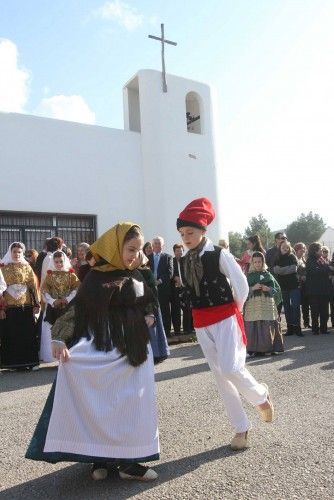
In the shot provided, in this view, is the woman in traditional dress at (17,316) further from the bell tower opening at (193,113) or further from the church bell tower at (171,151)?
the bell tower opening at (193,113)

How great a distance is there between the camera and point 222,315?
3982 millimetres

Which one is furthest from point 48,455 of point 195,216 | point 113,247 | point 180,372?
point 180,372

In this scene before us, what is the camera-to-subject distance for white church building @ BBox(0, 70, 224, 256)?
42.4 ft

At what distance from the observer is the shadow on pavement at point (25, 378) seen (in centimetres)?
654

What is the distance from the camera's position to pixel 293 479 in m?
3.18

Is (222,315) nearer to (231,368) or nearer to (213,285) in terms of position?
(213,285)

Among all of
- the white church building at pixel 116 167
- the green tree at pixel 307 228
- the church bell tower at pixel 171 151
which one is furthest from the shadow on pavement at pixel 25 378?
the green tree at pixel 307 228

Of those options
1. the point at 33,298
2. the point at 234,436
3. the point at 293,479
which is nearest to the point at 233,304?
the point at 234,436

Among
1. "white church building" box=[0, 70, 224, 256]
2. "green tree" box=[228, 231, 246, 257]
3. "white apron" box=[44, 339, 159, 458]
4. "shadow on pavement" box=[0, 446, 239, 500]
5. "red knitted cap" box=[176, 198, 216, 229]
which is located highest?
"green tree" box=[228, 231, 246, 257]

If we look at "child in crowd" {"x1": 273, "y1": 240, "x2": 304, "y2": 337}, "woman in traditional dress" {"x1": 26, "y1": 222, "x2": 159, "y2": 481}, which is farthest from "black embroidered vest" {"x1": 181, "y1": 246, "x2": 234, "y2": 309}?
"child in crowd" {"x1": 273, "y1": 240, "x2": 304, "y2": 337}

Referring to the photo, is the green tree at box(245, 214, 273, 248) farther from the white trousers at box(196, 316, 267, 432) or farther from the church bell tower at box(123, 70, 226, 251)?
the white trousers at box(196, 316, 267, 432)

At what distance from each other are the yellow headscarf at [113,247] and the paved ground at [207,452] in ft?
4.54

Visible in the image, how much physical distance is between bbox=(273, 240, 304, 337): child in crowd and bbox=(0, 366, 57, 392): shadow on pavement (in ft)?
15.4

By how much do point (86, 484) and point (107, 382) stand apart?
2.16 feet
